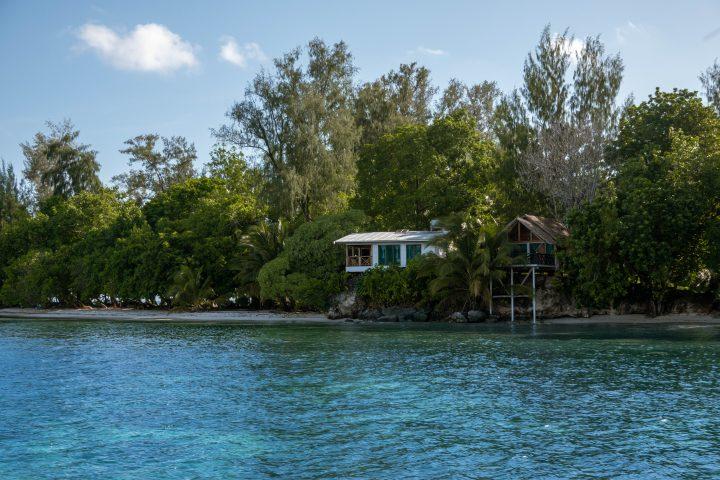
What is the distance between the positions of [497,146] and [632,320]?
17183mm

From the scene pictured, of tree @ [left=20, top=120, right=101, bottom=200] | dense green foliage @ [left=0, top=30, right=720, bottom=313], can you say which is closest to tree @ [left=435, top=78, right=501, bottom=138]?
dense green foliage @ [left=0, top=30, right=720, bottom=313]

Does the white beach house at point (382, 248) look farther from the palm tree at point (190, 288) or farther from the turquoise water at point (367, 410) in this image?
the turquoise water at point (367, 410)

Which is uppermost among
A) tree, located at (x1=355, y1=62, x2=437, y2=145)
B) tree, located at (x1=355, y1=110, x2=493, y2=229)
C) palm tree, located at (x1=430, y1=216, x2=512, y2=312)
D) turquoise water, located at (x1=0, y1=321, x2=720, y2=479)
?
tree, located at (x1=355, y1=62, x2=437, y2=145)

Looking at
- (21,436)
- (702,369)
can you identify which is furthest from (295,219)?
(21,436)

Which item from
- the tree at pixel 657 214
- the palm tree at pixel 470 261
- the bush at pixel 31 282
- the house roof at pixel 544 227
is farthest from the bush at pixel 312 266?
the bush at pixel 31 282

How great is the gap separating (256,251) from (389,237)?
34.0 feet

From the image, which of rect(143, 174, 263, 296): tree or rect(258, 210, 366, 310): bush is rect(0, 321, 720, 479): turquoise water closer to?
rect(258, 210, 366, 310): bush

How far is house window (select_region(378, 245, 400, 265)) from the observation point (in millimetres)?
46469

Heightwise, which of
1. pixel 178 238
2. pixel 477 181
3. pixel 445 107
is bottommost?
pixel 178 238

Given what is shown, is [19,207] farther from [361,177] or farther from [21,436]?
[21,436]

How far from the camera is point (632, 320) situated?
40.7m

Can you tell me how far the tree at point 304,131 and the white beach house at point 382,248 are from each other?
19.1 feet

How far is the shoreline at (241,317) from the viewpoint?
1583 inches

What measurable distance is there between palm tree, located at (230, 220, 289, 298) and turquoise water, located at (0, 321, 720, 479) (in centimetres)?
1941
